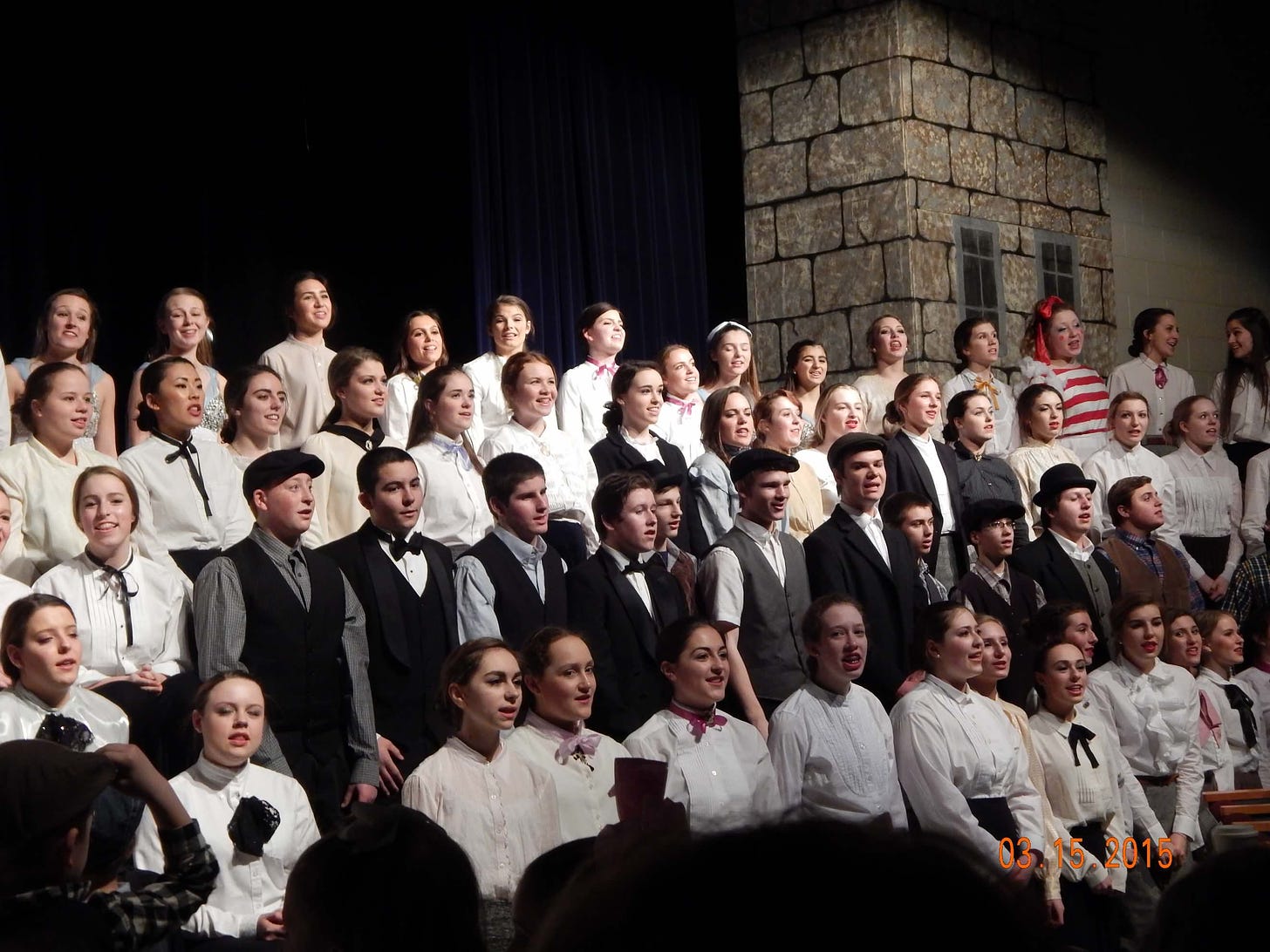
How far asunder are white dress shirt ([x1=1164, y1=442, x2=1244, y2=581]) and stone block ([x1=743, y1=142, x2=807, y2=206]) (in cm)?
218

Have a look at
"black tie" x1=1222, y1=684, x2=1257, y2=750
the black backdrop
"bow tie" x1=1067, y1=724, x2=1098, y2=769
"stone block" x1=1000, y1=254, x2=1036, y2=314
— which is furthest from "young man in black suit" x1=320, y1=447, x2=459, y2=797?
"stone block" x1=1000, y1=254, x2=1036, y2=314

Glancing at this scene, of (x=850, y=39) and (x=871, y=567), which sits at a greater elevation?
(x=850, y=39)

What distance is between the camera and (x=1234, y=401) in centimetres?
661

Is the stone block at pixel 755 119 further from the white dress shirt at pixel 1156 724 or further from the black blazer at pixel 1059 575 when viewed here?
the white dress shirt at pixel 1156 724

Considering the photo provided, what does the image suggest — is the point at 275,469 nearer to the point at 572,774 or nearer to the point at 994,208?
the point at 572,774

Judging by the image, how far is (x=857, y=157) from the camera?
711 cm

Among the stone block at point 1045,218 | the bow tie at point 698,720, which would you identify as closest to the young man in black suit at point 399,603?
the bow tie at point 698,720

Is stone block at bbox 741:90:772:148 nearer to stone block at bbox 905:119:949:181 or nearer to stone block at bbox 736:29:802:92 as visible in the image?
stone block at bbox 736:29:802:92

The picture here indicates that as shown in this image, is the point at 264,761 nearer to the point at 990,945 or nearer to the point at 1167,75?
the point at 990,945

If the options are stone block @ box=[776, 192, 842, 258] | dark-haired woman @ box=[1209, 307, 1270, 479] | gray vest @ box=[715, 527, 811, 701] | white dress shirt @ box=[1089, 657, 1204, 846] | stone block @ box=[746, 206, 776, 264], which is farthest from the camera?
stone block @ box=[746, 206, 776, 264]

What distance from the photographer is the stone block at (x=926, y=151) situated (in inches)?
275

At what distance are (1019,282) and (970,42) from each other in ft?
3.76

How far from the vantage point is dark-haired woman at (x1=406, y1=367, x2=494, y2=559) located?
14.3 feet

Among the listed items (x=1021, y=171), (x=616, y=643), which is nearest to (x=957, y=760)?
(x=616, y=643)
